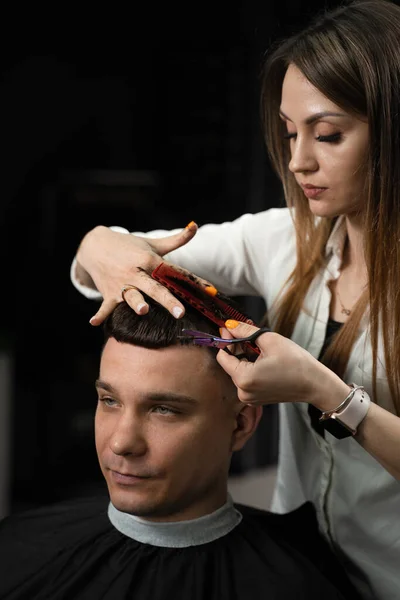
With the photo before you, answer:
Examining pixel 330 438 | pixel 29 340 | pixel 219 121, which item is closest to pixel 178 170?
pixel 219 121

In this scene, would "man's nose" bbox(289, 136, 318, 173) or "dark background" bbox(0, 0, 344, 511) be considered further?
"dark background" bbox(0, 0, 344, 511)

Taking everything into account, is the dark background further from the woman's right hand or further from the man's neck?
the man's neck

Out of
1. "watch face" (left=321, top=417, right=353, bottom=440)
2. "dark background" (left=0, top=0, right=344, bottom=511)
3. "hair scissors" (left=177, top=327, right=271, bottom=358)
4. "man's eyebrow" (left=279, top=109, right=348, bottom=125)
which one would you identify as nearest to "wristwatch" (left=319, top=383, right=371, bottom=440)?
"watch face" (left=321, top=417, right=353, bottom=440)

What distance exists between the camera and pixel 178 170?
3.77 m

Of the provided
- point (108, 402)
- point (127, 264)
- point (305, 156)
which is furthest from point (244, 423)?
point (305, 156)

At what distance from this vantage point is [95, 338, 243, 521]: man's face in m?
A: 1.57

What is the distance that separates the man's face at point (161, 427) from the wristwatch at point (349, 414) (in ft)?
0.91

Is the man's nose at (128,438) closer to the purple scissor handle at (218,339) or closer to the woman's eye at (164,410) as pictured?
the woman's eye at (164,410)

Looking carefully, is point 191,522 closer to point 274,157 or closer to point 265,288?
point 265,288

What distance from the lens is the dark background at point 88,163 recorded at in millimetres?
3596

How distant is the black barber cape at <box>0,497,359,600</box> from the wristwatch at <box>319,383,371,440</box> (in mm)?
361

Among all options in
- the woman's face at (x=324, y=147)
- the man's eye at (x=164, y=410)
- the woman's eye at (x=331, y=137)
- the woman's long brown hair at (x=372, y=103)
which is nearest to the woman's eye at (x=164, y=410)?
the man's eye at (x=164, y=410)

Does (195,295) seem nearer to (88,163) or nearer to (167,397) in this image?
(167,397)


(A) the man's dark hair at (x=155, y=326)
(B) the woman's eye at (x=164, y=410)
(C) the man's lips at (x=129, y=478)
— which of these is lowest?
(C) the man's lips at (x=129, y=478)
